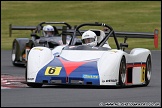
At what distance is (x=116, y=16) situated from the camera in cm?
4688

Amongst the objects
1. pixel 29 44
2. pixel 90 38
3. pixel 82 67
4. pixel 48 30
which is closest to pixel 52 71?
pixel 82 67

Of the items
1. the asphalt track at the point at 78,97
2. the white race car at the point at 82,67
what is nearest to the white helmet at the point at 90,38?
the white race car at the point at 82,67

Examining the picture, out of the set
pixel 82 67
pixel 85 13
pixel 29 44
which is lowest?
pixel 82 67

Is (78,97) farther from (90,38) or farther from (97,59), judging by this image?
(90,38)

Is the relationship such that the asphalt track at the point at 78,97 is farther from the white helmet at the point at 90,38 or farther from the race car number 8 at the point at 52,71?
the white helmet at the point at 90,38

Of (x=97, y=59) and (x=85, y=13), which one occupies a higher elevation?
(x=85, y=13)

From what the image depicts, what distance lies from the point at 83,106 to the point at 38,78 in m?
4.09

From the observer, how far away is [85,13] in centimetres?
4809

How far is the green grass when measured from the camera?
4425cm

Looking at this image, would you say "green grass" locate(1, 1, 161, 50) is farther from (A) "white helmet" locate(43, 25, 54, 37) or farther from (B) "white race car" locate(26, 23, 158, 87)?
(B) "white race car" locate(26, 23, 158, 87)

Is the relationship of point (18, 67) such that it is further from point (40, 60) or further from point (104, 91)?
point (104, 91)

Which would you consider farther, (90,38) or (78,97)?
(90,38)

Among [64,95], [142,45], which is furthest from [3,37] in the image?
[64,95]

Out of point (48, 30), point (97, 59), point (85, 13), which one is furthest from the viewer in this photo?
point (85, 13)
